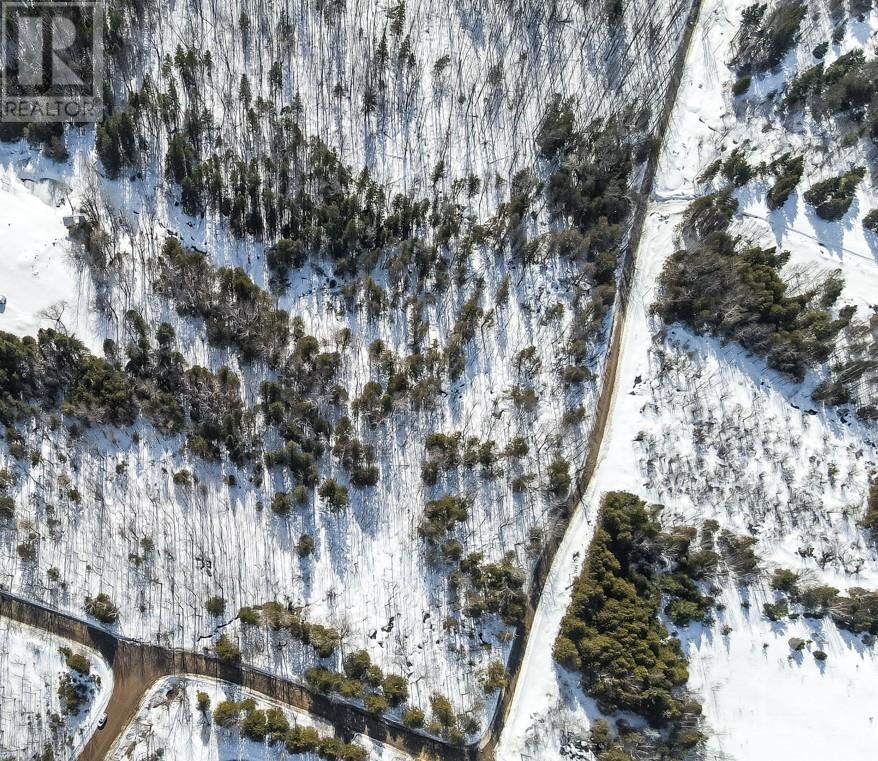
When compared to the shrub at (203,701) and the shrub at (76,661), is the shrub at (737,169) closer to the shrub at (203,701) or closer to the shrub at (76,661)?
the shrub at (203,701)

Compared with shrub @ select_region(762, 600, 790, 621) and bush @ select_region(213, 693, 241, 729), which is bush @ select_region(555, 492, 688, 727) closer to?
shrub @ select_region(762, 600, 790, 621)

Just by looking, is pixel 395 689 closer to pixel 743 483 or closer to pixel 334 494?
pixel 334 494

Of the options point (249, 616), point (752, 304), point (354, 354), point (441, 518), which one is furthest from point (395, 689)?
point (752, 304)

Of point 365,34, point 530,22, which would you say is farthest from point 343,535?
point 530,22

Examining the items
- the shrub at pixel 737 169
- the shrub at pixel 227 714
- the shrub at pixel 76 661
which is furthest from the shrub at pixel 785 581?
the shrub at pixel 76 661

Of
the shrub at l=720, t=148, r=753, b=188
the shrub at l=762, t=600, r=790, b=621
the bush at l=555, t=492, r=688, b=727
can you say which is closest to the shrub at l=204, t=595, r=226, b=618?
the bush at l=555, t=492, r=688, b=727

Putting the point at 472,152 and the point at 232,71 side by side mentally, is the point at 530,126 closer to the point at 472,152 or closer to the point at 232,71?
the point at 472,152
